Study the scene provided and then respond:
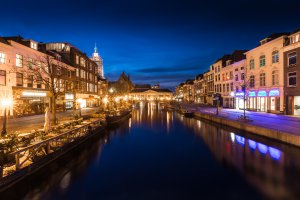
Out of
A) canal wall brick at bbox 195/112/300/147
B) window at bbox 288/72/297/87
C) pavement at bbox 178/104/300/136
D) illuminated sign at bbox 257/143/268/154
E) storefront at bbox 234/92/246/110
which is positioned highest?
window at bbox 288/72/297/87

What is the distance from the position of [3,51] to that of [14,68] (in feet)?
7.89

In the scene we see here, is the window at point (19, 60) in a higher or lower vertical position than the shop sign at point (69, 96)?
higher

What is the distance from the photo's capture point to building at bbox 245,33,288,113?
31812 mm

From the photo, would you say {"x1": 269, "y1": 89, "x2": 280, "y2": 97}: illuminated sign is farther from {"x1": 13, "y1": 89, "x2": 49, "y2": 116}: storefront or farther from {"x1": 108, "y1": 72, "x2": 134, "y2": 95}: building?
{"x1": 108, "y1": 72, "x2": 134, "y2": 95}: building

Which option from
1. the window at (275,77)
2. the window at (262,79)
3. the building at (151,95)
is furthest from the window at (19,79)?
the building at (151,95)

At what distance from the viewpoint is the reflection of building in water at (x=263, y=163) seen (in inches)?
410

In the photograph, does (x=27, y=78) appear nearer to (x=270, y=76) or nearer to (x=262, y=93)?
(x=270, y=76)

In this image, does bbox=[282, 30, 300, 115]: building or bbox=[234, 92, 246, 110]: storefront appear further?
bbox=[234, 92, 246, 110]: storefront

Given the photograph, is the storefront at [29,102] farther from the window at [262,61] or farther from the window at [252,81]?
the window at [262,61]

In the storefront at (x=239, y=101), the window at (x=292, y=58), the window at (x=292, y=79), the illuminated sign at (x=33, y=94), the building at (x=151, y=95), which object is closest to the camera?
the window at (x=292, y=58)

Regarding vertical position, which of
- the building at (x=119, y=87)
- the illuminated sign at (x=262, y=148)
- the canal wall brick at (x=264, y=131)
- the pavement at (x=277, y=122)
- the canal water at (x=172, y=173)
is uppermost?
the building at (x=119, y=87)

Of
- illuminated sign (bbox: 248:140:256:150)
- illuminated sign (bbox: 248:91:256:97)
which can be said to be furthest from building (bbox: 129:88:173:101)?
illuminated sign (bbox: 248:140:256:150)

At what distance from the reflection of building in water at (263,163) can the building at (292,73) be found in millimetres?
13327

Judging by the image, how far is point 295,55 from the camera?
93.6ft
